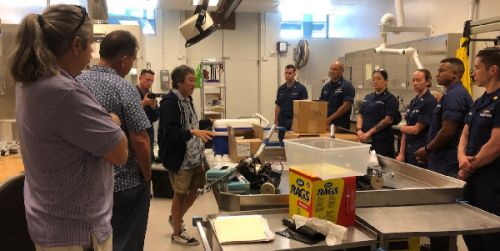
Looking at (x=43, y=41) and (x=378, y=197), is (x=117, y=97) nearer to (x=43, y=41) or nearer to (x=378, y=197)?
(x=43, y=41)

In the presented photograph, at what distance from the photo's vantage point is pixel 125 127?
1.89 metres

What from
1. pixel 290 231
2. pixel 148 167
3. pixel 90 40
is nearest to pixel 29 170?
pixel 90 40

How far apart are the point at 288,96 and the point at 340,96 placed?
2.87 feet

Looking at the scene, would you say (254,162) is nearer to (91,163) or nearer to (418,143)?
(91,163)

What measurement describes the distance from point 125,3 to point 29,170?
23.1 feet

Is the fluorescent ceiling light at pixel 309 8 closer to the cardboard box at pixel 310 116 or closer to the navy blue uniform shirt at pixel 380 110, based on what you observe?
the navy blue uniform shirt at pixel 380 110

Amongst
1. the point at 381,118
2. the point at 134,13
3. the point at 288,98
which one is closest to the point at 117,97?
the point at 381,118

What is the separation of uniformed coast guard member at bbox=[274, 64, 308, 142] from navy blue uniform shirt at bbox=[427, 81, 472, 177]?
8.00ft

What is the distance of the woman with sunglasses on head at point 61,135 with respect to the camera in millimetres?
1133

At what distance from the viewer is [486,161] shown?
92.7 inches

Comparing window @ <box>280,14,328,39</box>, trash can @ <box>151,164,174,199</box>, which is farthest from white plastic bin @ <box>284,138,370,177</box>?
window @ <box>280,14,328,39</box>

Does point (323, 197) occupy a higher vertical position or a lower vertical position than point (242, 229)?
higher

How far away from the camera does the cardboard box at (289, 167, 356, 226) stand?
1582 mm

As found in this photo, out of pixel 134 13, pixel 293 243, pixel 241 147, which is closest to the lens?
pixel 293 243
